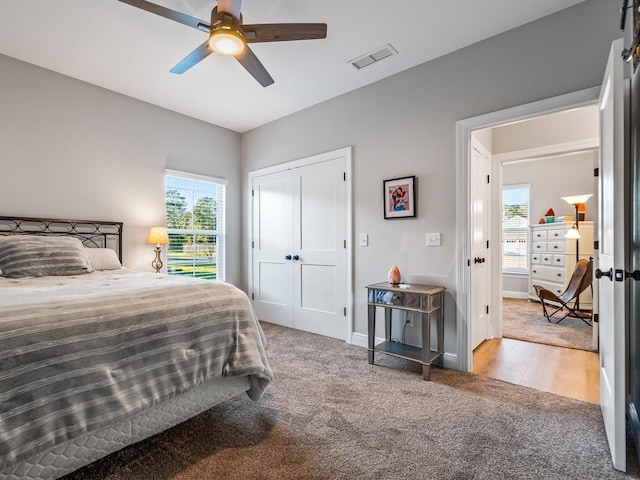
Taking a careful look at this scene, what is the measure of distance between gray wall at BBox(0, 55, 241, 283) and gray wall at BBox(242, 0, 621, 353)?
163 centimetres

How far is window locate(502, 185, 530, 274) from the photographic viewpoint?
597cm

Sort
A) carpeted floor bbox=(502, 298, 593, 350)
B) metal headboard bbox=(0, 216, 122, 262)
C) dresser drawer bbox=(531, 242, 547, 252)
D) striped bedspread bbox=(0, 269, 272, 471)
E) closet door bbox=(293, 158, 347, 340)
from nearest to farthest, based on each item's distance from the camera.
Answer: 1. striped bedspread bbox=(0, 269, 272, 471)
2. metal headboard bbox=(0, 216, 122, 262)
3. carpeted floor bbox=(502, 298, 593, 350)
4. closet door bbox=(293, 158, 347, 340)
5. dresser drawer bbox=(531, 242, 547, 252)

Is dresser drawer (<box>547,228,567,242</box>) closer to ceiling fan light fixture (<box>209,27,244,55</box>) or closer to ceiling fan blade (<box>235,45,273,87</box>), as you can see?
ceiling fan blade (<box>235,45,273,87</box>)

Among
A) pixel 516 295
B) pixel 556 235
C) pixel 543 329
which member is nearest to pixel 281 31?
pixel 543 329

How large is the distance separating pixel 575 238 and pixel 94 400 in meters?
6.18

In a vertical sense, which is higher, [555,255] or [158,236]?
[158,236]

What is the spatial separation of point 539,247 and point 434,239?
3.92 meters

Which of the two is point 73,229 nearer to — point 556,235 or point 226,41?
point 226,41

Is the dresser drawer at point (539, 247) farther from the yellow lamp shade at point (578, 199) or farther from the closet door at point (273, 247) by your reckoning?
the closet door at point (273, 247)

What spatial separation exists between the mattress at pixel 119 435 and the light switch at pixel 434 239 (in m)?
1.92

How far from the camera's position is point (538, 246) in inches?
219

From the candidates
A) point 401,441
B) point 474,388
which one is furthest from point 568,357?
point 401,441

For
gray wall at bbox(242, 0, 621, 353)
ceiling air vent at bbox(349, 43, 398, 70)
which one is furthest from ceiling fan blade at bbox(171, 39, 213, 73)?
gray wall at bbox(242, 0, 621, 353)

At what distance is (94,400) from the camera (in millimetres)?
1257
